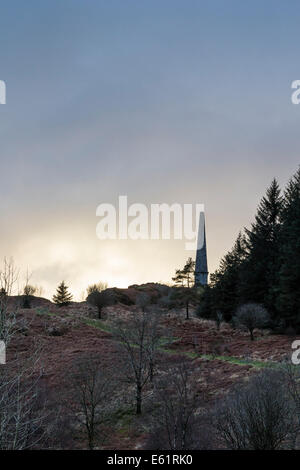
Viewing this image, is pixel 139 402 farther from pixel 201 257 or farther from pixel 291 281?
pixel 201 257

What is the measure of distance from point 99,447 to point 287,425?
43.8 ft

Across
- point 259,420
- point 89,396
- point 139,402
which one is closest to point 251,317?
point 139,402

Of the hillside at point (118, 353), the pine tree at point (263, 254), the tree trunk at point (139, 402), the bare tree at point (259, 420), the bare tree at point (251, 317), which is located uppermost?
the pine tree at point (263, 254)

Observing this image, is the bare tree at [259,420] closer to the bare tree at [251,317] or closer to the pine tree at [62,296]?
the bare tree at [251,317]

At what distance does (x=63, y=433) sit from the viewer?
20.2m

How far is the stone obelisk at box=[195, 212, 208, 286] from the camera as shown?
8881 cm

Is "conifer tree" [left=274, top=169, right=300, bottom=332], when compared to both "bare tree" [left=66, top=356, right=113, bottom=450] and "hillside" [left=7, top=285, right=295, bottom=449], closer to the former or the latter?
"hillside" [left=7, top=285, right=295, bottom=449]

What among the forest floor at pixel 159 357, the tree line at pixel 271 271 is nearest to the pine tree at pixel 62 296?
the forest floor at pixel 159 357

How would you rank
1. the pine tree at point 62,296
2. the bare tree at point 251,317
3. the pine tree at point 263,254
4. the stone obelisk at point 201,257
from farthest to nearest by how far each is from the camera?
1. the stone obelisk at point 201,257
2. the pine tree at point 62,296
3. the pine tree at point 263,254
4. the bare tree at point 251,317

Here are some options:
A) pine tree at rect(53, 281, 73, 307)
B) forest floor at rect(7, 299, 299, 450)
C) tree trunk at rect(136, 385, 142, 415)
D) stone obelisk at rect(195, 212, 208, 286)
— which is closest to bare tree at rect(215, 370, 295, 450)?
forest floor at rect(7, 299, 299, 450)

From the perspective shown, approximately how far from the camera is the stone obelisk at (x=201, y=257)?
291 ft

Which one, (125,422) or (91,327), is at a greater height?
(91,327)
